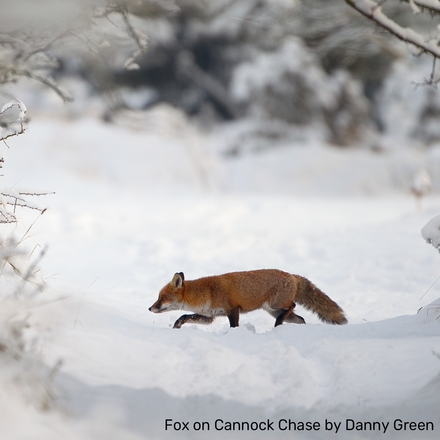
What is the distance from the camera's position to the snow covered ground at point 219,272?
2990mm

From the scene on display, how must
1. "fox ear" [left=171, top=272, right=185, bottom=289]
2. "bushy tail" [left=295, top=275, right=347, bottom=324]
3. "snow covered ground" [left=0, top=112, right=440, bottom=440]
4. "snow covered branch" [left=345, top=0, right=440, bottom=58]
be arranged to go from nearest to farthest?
"snow covered ground" [left=0, top=112, right=440, bottom=440] < "snow covered branch" [left=345, top=0, right=440, bottom=58] < "bushy tail" [left=295, top=275, right=347, bottom=324] < "fox ear" [left=171, top=272, right=185, bottom=289]

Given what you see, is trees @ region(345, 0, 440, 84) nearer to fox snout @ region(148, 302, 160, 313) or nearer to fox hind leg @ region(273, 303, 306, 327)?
fox hind leg @ region(273, 303, 306, 327)

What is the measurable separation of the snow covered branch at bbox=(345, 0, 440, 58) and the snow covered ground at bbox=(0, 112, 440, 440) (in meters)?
1.94

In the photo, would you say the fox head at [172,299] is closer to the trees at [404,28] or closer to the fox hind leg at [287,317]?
the fox hind leg at [287,317]

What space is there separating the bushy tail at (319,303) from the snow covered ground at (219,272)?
1.09ft

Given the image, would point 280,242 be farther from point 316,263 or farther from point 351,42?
point 351,42

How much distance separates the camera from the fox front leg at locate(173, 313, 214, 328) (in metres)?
4.82

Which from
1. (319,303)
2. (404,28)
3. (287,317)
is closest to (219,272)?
(287,317)

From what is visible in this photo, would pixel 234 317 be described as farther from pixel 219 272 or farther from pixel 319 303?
pixel 219 272

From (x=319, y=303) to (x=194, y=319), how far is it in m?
1.12

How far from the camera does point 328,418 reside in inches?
119

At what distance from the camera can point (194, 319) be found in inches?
196

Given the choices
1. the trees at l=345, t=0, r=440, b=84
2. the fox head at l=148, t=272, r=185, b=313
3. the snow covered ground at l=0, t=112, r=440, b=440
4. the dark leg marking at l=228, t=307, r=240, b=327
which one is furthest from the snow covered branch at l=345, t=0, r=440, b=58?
the fox head at l=148, t=272, r=185, b=313

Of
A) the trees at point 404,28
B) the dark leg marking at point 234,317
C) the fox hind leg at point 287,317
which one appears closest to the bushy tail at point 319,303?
the fox hind leg at point 287,317
